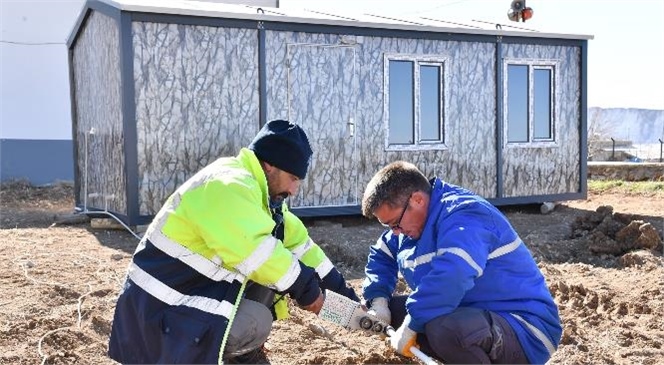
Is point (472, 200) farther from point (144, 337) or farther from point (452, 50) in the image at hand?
point (452, 50)

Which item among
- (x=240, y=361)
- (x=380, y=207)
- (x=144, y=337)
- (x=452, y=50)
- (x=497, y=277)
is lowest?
(x=240, y=361)

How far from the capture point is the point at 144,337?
319 cm

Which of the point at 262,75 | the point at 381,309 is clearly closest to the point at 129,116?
the point at 262,75

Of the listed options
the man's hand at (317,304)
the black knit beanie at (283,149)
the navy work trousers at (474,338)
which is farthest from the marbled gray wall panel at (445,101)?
the navy work trousers at (474,338)

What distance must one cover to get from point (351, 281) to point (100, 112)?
5.15 meters

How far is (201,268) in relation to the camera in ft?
10.4

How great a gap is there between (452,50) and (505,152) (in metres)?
1.90

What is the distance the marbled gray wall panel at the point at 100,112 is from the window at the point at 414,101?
3.77m

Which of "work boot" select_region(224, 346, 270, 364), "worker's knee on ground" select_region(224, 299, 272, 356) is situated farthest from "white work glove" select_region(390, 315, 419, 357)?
"work boot" select_region(224, 346, 270, 364)

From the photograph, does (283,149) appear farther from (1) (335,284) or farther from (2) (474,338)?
(2) (474,338)

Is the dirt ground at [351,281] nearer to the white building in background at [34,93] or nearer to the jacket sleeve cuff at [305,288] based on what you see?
the jacket sleeve cuff at [305,288]

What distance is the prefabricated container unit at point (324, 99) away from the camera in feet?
29.6

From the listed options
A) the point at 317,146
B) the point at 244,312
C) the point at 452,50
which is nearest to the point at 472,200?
the point at 244,312

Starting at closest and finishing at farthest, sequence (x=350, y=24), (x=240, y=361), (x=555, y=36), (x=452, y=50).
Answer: (x=240, y=361)
(x=350, y=24)
(x=452, y=50)
(x=555, y=36)
